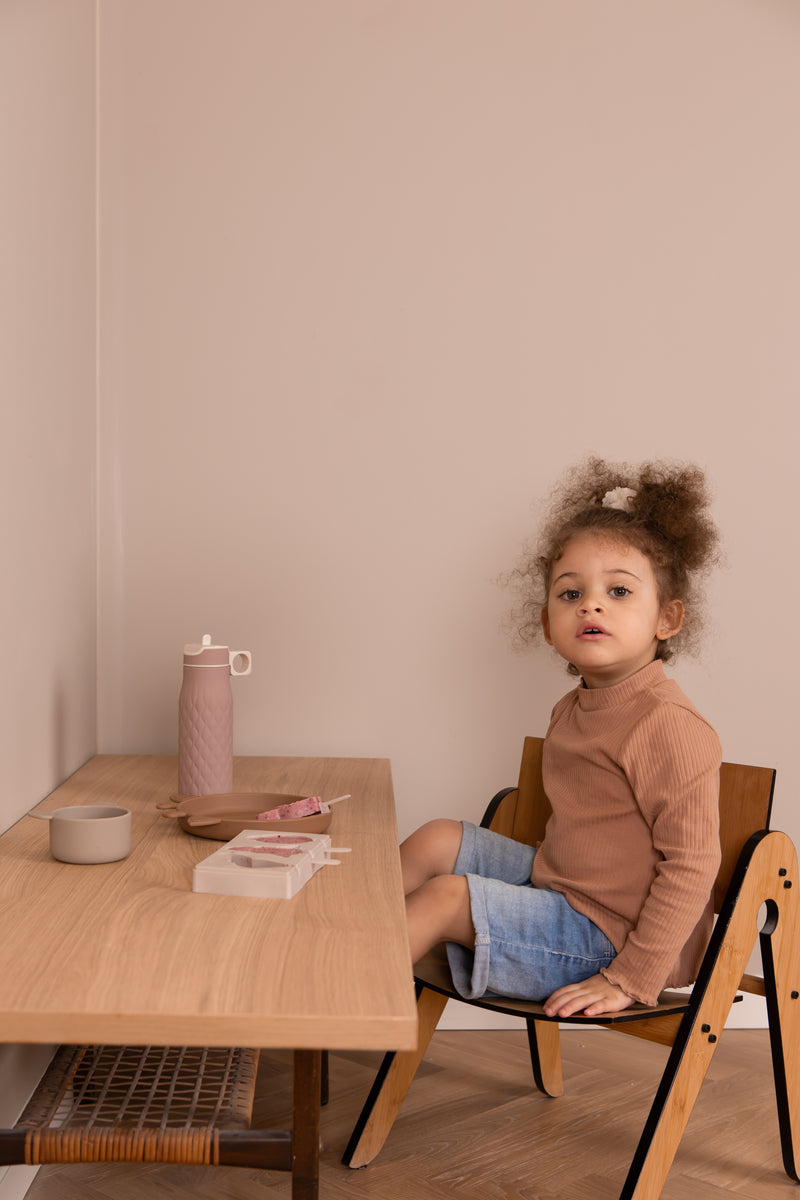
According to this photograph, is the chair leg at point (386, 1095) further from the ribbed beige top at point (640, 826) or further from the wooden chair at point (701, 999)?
the ribbed beige top at point (640, 826)

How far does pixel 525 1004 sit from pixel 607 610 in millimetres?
577

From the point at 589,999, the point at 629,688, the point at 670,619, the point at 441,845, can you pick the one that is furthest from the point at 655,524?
the point at 589,999

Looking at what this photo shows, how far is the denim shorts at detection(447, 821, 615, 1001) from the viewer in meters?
1.39

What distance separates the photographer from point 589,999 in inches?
52.4

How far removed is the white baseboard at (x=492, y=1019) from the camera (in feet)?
6.87

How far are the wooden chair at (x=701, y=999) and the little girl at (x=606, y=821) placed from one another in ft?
0.13

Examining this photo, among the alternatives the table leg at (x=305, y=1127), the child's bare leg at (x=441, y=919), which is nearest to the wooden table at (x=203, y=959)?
the table leg at (x=305, y=1127)

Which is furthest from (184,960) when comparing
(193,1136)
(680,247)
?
(680,247)

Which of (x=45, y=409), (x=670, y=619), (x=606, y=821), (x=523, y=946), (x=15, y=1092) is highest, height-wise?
(x=45, y=409)

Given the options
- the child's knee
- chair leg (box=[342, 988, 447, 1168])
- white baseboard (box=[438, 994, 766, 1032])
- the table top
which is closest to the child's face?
the child's knee

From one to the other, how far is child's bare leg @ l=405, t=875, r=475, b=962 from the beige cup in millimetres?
419

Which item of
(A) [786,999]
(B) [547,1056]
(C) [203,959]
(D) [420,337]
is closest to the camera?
(C) [203,959]

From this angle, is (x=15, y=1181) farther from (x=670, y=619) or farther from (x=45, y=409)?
(x=670, y=619)

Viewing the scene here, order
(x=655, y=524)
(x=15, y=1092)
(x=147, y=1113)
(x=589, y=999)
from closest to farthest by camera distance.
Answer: (x=147, y=1113) → (x=589, y=999) → (x=15, y=1092) → (x=655, y=524)
